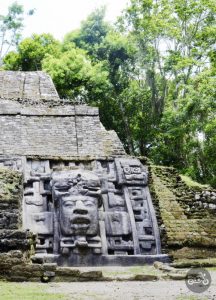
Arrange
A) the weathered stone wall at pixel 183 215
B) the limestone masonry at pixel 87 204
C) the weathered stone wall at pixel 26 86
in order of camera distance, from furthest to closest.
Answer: the weathered stone wall at pixel 26 86, the weathered stone wall at pixel 183 215, the limestone masonry at pixel 87 204

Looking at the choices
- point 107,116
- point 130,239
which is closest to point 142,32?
point 107,116

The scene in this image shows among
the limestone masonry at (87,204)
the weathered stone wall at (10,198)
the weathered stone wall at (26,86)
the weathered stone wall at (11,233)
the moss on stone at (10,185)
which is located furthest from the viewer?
the weathered stone wall at (26,86)

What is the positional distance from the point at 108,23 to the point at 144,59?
2914mm

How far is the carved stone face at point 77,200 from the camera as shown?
6727 millimetres

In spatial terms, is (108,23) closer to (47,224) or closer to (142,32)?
(142,32)

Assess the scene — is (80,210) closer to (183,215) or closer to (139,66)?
(183,215)

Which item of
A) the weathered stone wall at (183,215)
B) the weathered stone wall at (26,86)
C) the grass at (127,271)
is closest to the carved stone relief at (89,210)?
the weathered stone wall at (183,215)

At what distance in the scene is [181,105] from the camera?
14945mm

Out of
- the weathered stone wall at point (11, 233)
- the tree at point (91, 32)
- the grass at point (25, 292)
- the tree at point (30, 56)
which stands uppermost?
the tree at point (91, 32)

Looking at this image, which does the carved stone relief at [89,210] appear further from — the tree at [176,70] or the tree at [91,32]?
the tree at [91,32]

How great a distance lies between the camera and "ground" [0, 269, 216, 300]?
357 cm

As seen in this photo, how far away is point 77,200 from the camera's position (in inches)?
274

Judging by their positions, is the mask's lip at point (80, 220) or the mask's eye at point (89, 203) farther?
the mask's eye at point (89, 203)

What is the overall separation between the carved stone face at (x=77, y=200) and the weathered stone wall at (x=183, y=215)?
1396 millimetres
